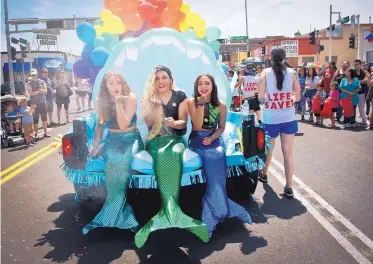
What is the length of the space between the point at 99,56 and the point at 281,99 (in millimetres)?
2686

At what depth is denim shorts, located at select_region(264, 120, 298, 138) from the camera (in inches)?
190

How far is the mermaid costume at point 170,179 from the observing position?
3311 millimetres

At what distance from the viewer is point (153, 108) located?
164 inches

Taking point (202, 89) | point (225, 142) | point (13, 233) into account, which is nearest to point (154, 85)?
point (202, 89)

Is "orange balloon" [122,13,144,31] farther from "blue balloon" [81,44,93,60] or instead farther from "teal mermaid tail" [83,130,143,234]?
"teal mermaid tail" [83,130,143,234]

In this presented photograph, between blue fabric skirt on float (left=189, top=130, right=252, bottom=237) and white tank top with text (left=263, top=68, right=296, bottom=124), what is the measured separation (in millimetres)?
1274

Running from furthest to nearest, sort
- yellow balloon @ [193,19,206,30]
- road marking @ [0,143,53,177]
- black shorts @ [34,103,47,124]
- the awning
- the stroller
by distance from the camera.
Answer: the awning → black shorts @ [34,103,47,124] → the stroller → road marking @ [0,143,53,177] → yellow balloon @ [193,19,206,30]

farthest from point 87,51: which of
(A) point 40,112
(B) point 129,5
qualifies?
(A) point 40,112

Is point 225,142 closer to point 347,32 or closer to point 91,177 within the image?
point 91,177

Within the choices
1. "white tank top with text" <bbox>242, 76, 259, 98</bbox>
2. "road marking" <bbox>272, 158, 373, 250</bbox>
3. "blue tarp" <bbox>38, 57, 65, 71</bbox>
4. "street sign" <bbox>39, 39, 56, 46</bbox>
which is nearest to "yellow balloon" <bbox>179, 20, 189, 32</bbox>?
"road marking" <bbox>272, 158, 373, 250</bbox>

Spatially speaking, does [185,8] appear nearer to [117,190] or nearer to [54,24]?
[117,190]

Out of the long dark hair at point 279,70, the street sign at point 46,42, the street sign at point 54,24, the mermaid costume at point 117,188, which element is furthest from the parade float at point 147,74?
the street sign at point 46,42

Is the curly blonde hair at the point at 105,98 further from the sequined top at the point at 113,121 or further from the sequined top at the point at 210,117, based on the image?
the sequined top at the point at 210,117

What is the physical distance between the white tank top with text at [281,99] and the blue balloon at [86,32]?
2720 mm
